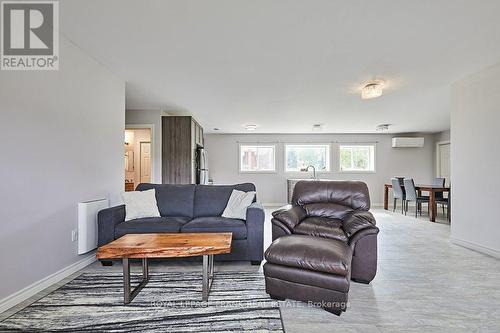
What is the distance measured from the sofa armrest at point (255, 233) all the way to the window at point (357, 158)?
5.80 m

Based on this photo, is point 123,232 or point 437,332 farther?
point 123,232

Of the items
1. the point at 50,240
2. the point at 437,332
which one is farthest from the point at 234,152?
the point at 437,332

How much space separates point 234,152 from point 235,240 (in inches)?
208

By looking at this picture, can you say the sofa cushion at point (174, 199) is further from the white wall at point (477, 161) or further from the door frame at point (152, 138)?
the white wall at point (477, 161)

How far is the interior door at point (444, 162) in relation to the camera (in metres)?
7.32

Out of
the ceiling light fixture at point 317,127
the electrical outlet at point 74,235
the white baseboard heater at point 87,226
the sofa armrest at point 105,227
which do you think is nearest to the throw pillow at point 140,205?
the sofa armrest at point 105,227

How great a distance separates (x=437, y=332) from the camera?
1620 millimetres

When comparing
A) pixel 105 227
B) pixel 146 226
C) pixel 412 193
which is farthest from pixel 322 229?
pixel 412 193

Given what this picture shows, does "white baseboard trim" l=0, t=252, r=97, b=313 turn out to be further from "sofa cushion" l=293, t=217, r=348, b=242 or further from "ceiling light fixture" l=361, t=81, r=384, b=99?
"ceiling light fixture" l=361, t=81, r=384, b=99

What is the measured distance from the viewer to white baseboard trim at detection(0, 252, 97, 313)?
6.24 feet

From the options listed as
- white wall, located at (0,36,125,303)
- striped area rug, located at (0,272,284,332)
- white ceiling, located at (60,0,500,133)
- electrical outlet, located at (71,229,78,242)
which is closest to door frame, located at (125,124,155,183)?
white ceiling, located at (60,0,500,133)

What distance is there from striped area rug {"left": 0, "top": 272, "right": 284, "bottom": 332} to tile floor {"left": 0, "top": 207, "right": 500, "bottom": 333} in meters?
0.18

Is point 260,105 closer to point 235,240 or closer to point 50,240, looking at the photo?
point 235,240

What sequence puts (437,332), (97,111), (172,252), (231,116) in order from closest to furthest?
1. (437,332)
2. (172,252)
3. (97,111)
4. (231,116)
